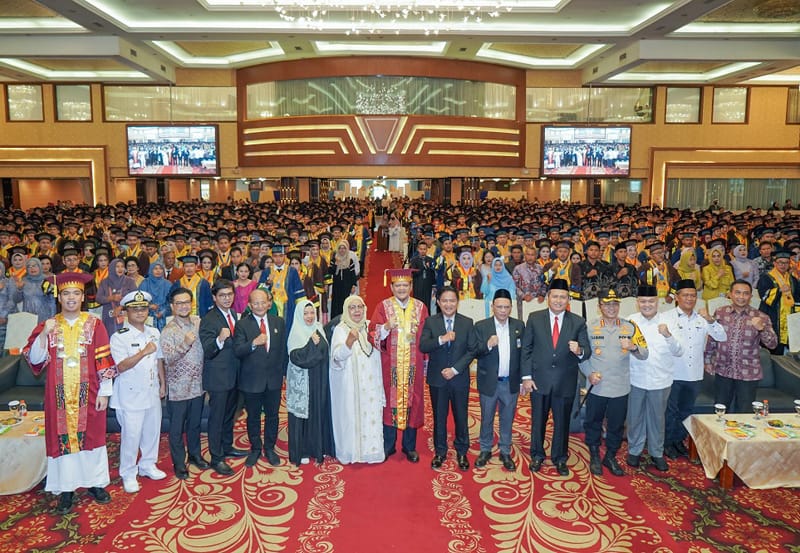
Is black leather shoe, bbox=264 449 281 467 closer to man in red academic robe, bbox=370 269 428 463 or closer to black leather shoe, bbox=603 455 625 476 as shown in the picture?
man in red academic robe, bbox=370 269 428 463

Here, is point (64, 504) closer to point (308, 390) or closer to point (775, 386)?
point (308, 390)

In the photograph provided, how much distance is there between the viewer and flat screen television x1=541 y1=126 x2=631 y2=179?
2870 centimetres

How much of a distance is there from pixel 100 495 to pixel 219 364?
1390mm

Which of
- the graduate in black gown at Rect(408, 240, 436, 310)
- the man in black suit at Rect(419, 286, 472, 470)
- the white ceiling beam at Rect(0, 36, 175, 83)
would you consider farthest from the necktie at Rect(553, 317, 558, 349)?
the white ceiling beam at Rect(0, 36, 175, 83)

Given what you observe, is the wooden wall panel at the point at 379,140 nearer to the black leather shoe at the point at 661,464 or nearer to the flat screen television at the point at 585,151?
the flat screen television at the point at 585,151

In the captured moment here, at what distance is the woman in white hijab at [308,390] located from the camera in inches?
206

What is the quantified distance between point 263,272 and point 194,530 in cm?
407

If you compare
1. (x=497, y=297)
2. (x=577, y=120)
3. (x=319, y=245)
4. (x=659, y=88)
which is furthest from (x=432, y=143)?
(x=497, y=297)

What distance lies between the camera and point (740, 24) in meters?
19.1

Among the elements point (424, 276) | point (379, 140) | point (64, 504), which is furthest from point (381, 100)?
point (64, 504)

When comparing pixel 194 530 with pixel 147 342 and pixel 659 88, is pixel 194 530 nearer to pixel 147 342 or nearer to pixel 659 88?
pixel 147 342

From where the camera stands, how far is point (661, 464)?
17.9 ft

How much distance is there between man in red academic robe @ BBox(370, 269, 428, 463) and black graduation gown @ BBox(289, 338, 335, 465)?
0.54 metres

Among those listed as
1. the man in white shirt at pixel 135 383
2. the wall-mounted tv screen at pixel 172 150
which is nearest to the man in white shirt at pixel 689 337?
the man in white shirt at pixel 135 383
